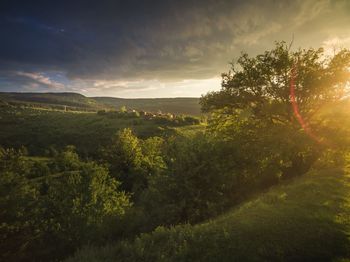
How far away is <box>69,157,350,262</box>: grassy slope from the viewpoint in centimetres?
1327

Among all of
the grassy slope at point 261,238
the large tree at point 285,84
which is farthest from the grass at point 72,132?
the grassy slope at point 261,238

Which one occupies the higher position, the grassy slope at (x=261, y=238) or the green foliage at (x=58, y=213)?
the grassy slope at (x=261, y=238)

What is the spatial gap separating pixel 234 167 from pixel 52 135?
110 meters

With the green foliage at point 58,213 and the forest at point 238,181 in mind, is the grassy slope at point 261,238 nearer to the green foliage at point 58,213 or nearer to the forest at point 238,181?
the forest at point 238,181

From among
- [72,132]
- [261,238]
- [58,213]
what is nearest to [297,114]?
[261,238]

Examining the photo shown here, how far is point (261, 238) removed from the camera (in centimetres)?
1434

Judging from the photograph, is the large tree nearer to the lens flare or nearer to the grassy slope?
the lens flare

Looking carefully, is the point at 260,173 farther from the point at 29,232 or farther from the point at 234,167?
the point at 29,232

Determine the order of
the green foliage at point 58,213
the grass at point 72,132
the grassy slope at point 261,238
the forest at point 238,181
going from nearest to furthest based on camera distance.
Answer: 1. the grassy slope at point 261,238
2. the forest at point 238,181
3. the green foliage at point 58,213
4. the grass at point 72,132

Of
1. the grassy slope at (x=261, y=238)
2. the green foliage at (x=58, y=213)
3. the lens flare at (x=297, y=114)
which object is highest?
the lens flare at (x=297, y=114)

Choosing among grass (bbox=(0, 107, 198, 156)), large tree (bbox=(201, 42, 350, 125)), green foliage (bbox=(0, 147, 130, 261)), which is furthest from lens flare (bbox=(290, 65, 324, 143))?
grass (bbox=(0, 107, 198, 156))

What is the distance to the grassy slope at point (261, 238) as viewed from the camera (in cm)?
1327

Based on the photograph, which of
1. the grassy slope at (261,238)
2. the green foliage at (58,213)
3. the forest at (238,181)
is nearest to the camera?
the grassy slope at (261,238)

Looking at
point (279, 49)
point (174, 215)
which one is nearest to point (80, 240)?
point (174, 215)
